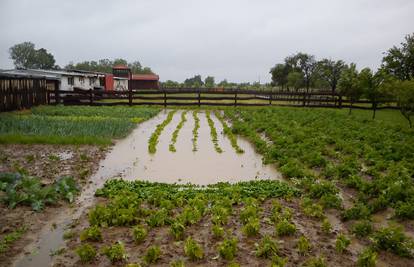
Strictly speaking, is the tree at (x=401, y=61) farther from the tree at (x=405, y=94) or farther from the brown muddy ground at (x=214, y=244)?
the brown muddy ground at (x=214, y=244)

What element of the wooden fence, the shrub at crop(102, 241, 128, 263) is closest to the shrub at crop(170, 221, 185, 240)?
the shrub at crop(102, 241, 128, 263)

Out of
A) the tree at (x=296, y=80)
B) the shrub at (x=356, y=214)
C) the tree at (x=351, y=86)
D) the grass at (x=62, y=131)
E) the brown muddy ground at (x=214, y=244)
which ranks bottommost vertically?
the brown muddy ground at (x=214, y=244)

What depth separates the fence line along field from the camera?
181 inches

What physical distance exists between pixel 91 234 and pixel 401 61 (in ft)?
127

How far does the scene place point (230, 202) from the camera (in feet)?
21.0

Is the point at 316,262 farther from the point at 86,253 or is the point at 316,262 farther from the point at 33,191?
the point at 33,191

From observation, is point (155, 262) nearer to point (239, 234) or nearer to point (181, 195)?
point (239, 234)

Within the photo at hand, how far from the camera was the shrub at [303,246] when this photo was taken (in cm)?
467

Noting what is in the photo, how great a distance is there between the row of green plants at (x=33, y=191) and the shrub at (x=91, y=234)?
1.70m

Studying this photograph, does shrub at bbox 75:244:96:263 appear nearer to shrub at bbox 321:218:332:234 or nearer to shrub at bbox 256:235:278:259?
shrub at bbox 256:235:278:259

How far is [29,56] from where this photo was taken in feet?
328

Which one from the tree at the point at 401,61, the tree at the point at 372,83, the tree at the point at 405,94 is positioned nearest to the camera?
the tree at the point at 405,94

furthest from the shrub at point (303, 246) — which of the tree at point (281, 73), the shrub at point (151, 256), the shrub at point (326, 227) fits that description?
the tree at point (281, 73)

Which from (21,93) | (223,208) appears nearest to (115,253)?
(223,208)
